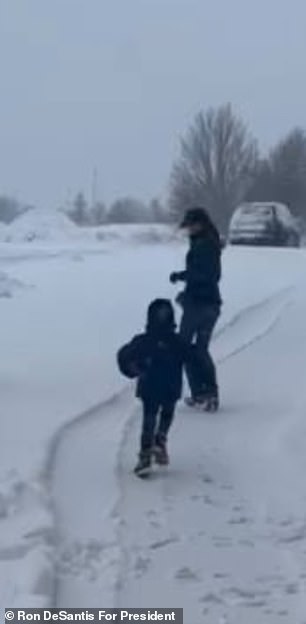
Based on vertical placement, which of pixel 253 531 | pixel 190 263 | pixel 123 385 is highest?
pixel 190 263

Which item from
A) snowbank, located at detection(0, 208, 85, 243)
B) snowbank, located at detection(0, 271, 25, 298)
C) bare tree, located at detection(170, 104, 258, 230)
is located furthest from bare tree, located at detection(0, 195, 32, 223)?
snowbank, located at detection(0, 271, 25, 298)

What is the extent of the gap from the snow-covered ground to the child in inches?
13.0

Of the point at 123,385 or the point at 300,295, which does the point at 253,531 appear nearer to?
the point at 123,385

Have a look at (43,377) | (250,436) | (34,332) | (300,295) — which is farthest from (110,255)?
(250,436)

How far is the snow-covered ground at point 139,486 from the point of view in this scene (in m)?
6.24

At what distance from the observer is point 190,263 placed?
35.4 ft

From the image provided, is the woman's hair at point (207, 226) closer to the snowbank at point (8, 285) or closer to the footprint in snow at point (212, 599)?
the footprint in snow at point (212, 599)

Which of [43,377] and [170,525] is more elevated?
[43,377]

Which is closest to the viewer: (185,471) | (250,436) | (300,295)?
(185,471)

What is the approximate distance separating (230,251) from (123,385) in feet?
71.0

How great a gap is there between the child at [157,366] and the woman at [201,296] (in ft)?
5.85

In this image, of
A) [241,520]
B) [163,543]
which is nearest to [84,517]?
[163,543]

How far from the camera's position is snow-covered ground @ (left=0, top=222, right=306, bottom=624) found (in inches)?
246

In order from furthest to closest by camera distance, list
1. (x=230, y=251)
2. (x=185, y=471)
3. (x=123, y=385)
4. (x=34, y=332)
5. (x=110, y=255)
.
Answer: (x=230, y=251), (x=110, y=255), (x=34, y=332), (x=123, y=385), (x=185, y=471)
